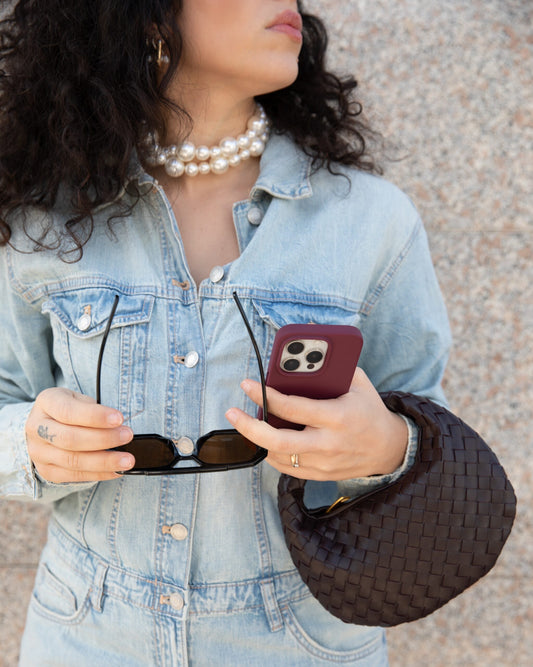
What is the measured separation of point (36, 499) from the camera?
1.14 m

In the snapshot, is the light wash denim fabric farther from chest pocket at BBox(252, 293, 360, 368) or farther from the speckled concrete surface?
the speckled concrete surface

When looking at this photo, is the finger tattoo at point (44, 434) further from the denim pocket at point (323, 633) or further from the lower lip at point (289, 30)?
the lower lip at point (289, 30)

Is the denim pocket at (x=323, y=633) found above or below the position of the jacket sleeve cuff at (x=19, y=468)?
below

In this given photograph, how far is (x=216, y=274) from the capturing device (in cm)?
114

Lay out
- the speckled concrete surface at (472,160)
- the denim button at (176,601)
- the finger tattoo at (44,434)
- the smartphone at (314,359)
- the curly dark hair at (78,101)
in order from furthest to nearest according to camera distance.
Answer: the speckled concrete surface at (472,160), the curly dark hair at (78,101), the denim button at (176,601), the finger tattoo at (44,434), the smartphone at (314,359)

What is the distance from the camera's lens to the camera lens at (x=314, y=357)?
85 cm

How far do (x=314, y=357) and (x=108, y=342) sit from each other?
45cm

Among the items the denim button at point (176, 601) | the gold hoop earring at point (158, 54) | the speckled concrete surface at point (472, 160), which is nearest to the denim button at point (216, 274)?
the gold hoop earring at point (158, 54)

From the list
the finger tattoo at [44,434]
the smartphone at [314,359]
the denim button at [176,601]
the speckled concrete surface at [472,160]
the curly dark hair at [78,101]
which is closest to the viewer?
the smartphone at [314,359]

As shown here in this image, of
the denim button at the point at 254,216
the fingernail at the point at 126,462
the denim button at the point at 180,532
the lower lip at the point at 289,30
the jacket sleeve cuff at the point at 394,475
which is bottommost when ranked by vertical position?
the denim button at the point at 180,532

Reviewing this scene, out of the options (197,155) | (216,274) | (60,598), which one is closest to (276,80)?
(197,155)

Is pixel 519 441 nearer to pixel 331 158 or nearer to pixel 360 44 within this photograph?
pixel 331 158

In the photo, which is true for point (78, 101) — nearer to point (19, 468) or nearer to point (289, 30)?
point (289, 30)

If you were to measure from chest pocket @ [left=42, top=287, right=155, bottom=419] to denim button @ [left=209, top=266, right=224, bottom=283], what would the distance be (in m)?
0.12
